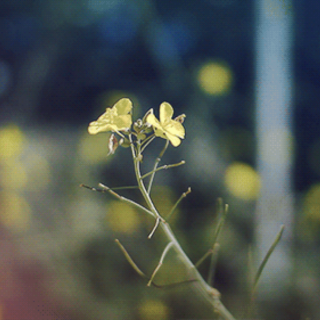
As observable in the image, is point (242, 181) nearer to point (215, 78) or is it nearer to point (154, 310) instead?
point (215, 78)

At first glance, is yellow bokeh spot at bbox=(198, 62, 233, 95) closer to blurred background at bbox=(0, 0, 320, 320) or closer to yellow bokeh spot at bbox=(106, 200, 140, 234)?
blurred background at bbox=(0, 0, 320, 320)

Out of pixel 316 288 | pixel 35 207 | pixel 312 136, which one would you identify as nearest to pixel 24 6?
pixel 35 207

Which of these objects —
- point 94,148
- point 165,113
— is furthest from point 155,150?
point 165,113

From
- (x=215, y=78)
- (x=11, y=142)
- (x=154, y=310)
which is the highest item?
(x=215, y=78)

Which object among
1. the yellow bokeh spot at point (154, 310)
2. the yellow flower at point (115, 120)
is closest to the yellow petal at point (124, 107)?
the yellow flower at point (115, 120)

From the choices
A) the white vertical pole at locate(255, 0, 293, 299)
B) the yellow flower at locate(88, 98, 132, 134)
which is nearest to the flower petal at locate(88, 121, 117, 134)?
the yellow flower at locate(88, 98, 132, 134)

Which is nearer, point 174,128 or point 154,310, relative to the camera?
point 174,128

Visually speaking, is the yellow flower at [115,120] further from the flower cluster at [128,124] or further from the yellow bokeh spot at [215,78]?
the yellow bokeh spot at [215,78]
